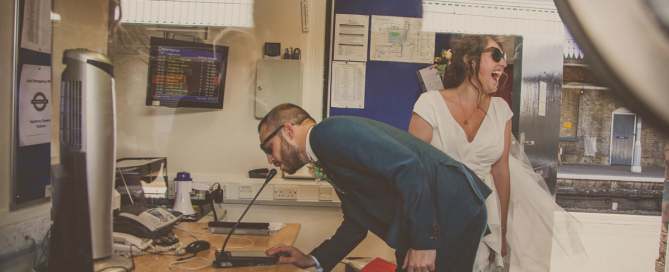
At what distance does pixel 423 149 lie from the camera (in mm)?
1215

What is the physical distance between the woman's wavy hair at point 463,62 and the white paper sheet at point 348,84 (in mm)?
671

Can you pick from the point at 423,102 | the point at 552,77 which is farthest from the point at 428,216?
the point at 552,77

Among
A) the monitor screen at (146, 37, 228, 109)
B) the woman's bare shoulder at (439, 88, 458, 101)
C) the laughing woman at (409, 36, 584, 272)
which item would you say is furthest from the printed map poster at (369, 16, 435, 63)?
the monitor screen at (146, 37, 228, 109)

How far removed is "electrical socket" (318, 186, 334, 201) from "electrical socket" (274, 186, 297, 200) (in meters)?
0.16

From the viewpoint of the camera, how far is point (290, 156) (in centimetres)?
144

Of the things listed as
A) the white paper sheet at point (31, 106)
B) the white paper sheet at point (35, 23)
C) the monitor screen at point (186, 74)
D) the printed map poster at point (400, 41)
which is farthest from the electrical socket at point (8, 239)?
the printed map poster at point (400, 41)

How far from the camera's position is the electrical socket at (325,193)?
2.36m

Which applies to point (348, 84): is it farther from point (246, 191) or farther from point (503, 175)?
point (503, 175)

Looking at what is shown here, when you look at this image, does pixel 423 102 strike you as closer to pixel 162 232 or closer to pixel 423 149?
pixel 423 149

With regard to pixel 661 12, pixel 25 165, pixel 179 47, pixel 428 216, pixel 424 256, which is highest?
pixel 179 47

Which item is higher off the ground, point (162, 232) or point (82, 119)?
point (82, 119)

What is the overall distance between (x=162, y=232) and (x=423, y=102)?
4.28 feet

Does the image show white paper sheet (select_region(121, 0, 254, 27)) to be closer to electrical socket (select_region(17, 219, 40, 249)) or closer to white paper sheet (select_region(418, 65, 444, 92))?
electrical socket (select_region(17, 219, 40, 249))

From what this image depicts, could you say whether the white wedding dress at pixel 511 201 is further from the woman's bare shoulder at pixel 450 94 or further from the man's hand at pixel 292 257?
the man's hand at pixel 292 257
